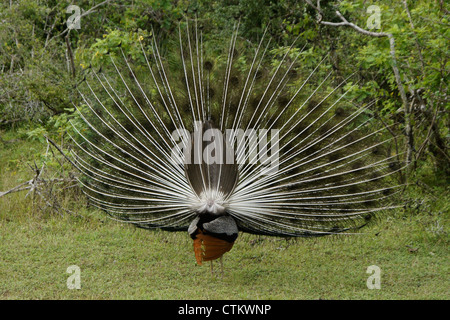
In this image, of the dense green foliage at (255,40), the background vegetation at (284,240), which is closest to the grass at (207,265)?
the background vegetation at (284,240)

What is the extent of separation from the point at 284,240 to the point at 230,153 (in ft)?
4.39

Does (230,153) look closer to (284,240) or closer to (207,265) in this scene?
(284,240)

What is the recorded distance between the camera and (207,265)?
6348mm

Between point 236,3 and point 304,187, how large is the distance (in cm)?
690

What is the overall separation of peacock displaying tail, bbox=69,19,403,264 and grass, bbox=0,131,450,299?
0.47 m

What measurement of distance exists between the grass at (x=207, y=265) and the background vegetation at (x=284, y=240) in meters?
0.01

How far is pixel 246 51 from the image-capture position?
5.83 m

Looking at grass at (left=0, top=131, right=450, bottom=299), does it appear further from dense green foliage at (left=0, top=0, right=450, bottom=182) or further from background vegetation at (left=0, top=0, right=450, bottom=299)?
dense green foliage at (left=0, top=0, right=450, bottom=182)

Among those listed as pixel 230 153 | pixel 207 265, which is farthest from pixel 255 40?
pixel 230 153

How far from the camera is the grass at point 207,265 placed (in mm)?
5508

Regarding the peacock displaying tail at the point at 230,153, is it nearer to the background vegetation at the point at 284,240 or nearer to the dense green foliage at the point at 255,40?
the background vegetation at the point at 284,240

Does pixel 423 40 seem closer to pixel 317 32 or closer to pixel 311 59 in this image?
pixel 311 59

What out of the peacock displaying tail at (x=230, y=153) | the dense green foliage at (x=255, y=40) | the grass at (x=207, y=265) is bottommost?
the grass at (x=207, y=265)

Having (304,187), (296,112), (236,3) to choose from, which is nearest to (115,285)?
(304,187)
